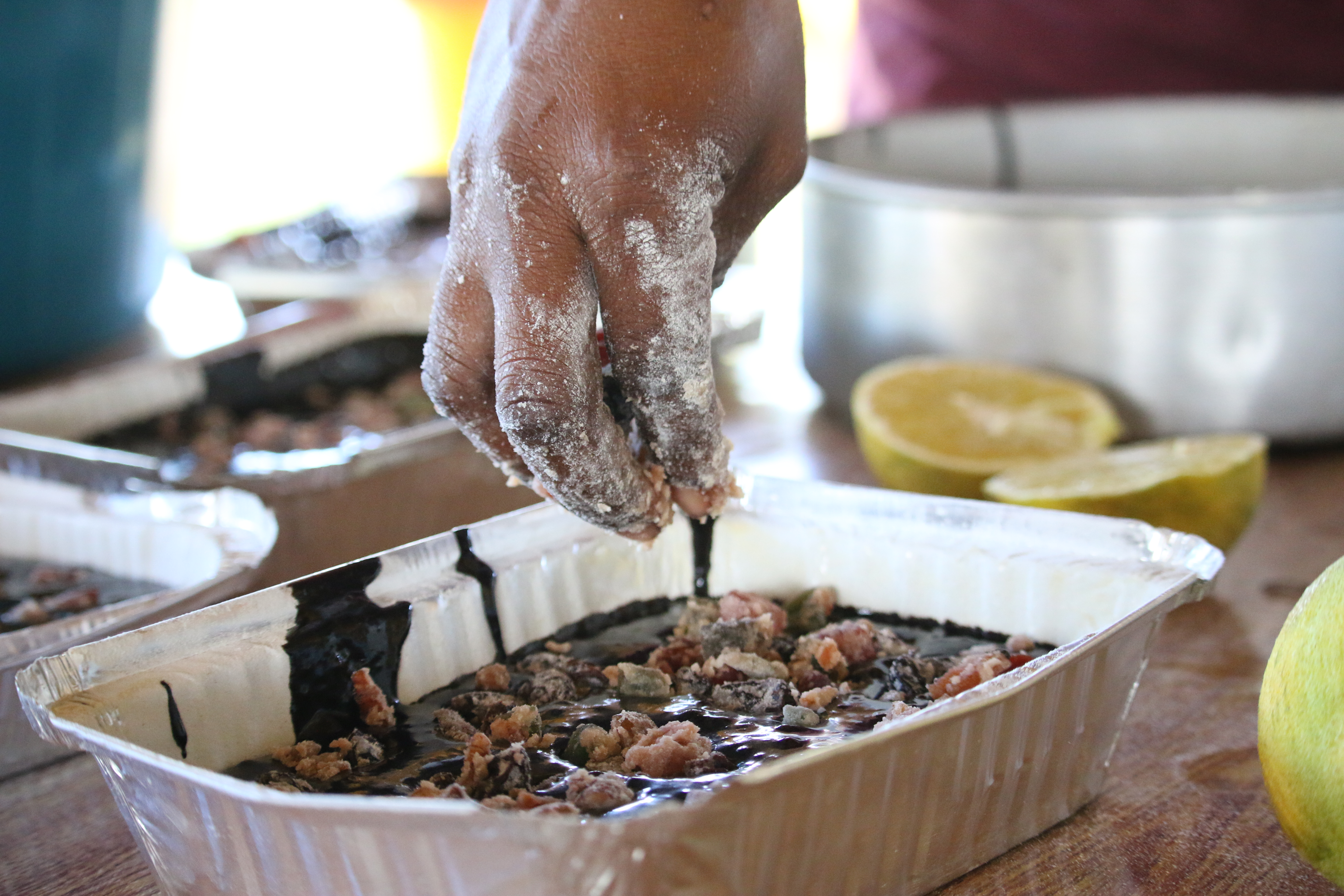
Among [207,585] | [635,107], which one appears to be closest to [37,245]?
[207,585]

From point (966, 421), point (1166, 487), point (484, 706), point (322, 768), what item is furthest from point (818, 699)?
point (966, 421)

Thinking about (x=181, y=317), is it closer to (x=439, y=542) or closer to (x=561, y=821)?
(x=439, y=542)

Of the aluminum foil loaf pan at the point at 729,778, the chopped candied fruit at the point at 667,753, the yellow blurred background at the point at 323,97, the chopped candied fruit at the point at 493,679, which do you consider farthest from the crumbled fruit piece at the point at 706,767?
the yellow blurred background at the point at 323,97

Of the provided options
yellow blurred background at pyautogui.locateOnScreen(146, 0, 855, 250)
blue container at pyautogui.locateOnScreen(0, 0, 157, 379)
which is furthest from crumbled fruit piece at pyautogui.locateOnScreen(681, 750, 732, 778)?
yellow blurred background at pyautogui.locateOnScreen(146, 0, 855, 250)

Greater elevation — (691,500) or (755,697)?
(691,500)

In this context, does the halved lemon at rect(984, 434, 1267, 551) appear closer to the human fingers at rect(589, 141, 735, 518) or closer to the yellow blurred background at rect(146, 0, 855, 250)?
the human fingers at rect(589, 141, 735, 518)

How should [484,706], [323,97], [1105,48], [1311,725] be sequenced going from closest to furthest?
[1311,725] < [484,706] < [1105,48] < [323,97]

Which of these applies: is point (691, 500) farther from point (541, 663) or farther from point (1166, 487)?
point (1166, 487)
